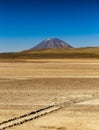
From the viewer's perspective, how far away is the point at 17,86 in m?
28.5

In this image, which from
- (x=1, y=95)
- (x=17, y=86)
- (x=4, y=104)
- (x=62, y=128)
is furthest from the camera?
(x=17, y=86)

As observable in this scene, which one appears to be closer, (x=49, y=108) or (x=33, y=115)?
(x=33, y=115)

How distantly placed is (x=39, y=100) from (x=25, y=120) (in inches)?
235

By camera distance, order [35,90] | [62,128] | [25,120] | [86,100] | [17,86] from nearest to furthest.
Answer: [62,128] < [25,120] < [86,100] < [35,90] < [17,86]

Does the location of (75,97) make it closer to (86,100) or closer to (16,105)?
(86,100)

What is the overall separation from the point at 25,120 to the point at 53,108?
3.43 meters

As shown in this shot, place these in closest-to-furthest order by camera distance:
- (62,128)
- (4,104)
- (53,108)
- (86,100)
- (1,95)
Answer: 1. (62,128)
2. (53,108)
3. (4,104)
4. (86,100)
5. (1,95)

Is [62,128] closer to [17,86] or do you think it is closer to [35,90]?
[35,90]

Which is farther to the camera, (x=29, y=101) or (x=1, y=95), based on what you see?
(x=1, y=95)

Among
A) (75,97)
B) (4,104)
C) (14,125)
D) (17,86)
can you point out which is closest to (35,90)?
(17,86)

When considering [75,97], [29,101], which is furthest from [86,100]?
[29,101]

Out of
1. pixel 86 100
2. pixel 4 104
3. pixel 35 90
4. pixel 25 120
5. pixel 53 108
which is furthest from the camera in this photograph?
pixel 35 90

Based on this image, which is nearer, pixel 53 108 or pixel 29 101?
pixel 53 108

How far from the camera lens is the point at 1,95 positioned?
23047 millimetres
